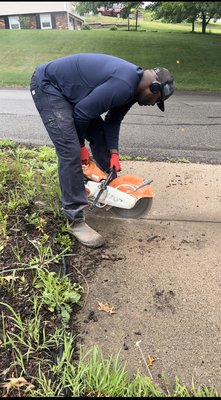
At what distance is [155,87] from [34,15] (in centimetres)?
3424

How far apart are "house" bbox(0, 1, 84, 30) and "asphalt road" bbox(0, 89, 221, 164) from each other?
25.6 metres

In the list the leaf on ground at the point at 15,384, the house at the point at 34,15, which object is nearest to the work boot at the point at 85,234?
the leaf on ground at the point at 15,384

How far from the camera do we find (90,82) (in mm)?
2908

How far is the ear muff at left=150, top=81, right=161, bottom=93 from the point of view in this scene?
9.17ft

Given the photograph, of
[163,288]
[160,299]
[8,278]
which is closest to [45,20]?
[8,278]

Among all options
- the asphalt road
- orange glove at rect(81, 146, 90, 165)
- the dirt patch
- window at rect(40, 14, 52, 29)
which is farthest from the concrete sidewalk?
window at rect(40, 14, 52, 29)

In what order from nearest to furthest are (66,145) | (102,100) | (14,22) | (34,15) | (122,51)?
(102,100)
(66,145)
(122,51)
(34,15)
(14,22)

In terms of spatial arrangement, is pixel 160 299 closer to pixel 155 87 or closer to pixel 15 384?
pixel 15 384

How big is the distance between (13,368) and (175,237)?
1.73 metres

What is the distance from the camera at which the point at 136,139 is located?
6.27 m

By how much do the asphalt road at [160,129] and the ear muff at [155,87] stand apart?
7.84 ft

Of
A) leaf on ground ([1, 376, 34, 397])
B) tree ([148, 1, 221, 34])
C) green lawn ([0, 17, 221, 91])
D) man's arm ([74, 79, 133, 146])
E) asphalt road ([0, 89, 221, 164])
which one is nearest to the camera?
leaf on ground ([1, 376, 34, 397])

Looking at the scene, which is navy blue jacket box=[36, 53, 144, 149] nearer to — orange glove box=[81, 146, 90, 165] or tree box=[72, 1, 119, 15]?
orange glove box=[81, 146, 90, 165]

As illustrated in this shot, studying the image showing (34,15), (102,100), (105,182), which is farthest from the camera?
(34,15)
